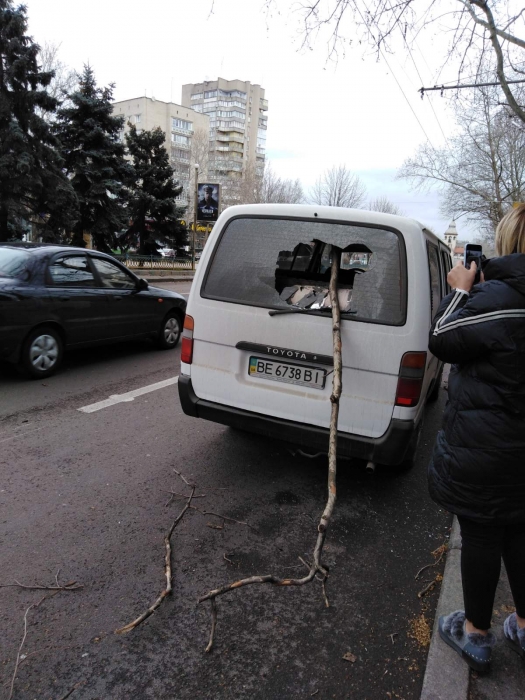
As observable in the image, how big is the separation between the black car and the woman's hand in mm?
4965

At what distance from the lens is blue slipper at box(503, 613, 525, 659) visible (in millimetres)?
2086

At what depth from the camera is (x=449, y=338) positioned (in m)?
1.91

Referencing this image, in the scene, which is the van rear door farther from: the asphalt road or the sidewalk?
the sidewalk

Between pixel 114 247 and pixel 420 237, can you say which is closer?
pixel 420 237

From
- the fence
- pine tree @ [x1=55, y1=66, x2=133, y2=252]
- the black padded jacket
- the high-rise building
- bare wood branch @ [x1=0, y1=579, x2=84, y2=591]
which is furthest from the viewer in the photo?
the high-rise building

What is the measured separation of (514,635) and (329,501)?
39.0 inches

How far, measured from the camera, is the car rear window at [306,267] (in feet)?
10.5

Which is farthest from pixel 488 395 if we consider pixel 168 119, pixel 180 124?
pixel 180 124

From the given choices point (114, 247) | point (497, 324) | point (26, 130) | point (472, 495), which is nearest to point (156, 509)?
point (472, 495)

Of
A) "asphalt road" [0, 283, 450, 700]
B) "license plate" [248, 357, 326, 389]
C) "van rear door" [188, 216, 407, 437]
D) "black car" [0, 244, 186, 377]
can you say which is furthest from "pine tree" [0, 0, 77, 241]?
"license plate" [248, 357, 326, 389]

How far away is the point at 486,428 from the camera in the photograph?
1874 mm

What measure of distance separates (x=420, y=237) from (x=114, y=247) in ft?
88.3

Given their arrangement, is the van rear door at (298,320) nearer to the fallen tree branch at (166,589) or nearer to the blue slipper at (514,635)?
the fallen tree branch at (166,589)

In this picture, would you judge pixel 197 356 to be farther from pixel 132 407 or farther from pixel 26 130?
pixel 26 130
